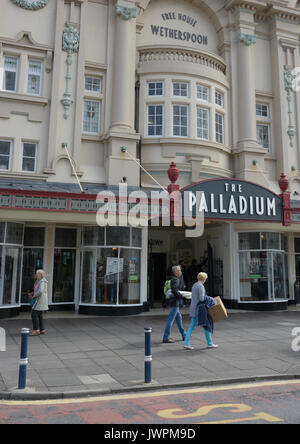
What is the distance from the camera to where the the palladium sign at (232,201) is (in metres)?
13.6

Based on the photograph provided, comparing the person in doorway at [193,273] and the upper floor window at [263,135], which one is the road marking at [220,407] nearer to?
the person in doorway at [193,273]

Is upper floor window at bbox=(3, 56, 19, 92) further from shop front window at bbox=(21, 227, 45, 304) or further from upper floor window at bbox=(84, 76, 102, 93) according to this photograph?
shop front window at bbox=(21, 227, 45, 304)

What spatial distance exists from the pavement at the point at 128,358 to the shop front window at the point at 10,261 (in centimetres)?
134

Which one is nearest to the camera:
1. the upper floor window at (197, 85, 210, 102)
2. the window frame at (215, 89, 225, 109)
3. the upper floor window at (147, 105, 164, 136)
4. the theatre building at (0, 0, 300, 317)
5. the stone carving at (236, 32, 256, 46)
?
the theatre building at (0, 0, 300, 317)

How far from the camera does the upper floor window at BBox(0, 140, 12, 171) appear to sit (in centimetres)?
1561

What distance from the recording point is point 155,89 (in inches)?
700

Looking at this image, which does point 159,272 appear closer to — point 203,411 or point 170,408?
point 170,408

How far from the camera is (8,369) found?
23.9ft

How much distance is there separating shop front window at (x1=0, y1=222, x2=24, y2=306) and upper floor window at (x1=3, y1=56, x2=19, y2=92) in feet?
19.4

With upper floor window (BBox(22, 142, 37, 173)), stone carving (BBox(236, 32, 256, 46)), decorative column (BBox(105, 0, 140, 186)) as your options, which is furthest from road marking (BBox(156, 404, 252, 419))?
stone carving (BBox(236, 32, 256, 46))

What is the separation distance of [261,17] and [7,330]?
19269 mm

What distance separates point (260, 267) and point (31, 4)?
1461 cm

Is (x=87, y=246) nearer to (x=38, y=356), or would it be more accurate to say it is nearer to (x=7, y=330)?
(x=7, y=330)

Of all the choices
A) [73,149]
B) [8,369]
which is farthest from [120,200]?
[8,369]
